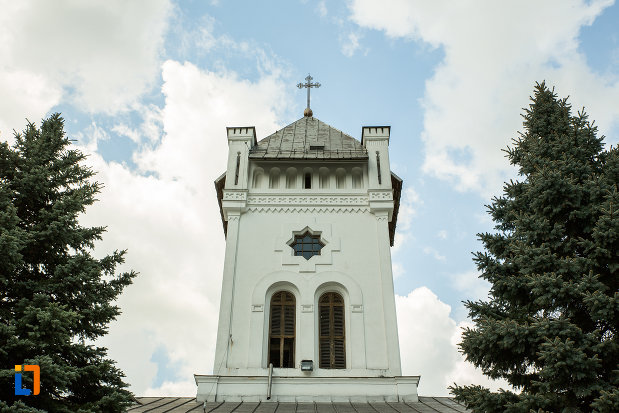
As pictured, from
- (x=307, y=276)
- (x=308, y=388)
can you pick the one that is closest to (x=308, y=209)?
(x=307, y=276)

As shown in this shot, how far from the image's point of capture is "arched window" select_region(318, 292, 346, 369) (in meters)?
17.3

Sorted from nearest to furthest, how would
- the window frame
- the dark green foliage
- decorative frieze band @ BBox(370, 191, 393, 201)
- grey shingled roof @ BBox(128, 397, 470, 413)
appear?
Answer: the dark green foliage, grey shingled roof @ BBox(128, 397, 470, 413), the window frame, decorative frieze band @ BBox(370, 191, 393, 201)

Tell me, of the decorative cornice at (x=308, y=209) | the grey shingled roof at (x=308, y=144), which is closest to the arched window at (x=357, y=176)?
the grey shingled roof at (x=308, y=144)

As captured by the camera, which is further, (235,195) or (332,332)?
(235,195)

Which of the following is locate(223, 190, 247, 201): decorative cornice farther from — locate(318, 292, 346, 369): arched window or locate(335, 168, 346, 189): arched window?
locate(318, 292, 346, 369): arched window

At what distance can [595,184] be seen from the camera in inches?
406

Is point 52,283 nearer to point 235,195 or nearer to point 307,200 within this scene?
point 235,195

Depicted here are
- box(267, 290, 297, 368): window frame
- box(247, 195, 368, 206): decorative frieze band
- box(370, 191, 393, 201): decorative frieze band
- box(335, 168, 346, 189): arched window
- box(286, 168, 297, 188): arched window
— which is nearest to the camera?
box(267, 290, 297, 368): window frame

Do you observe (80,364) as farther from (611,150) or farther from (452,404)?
(611,150)

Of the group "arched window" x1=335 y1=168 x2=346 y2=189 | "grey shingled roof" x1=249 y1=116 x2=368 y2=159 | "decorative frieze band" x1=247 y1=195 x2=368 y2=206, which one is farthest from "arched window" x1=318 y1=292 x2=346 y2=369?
"grey shingled roof" x1=249 y1=116 x2=368 y2=159

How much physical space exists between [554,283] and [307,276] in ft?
33.5

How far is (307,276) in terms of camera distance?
18719 mm

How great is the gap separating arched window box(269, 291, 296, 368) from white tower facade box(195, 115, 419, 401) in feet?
0.11

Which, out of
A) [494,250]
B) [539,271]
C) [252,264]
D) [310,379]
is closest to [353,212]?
→ [252,264]
